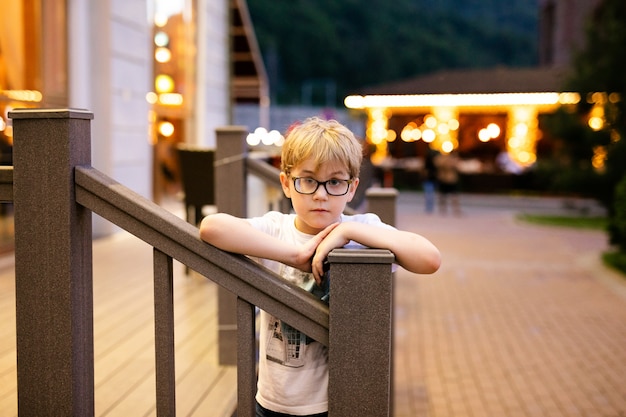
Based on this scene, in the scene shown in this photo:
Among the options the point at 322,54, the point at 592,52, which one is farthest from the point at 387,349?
the point at 322,54

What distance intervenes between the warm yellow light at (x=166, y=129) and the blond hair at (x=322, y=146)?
11.3 metres

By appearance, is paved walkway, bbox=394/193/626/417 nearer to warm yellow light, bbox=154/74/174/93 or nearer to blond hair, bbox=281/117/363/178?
blond hair, bbox=281/117/363/178

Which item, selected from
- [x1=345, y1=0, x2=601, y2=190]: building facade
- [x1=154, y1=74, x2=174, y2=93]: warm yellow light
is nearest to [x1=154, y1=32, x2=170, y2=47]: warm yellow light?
[x1=154, y1=74, x2=174, y2=93]: warm yellow light

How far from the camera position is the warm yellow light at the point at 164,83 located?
42.9ft

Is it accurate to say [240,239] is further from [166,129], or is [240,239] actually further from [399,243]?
[166,129]

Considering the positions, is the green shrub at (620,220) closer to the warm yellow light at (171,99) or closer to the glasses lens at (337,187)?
the warm yellow light at (171,99)

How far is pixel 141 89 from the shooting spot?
11711mm

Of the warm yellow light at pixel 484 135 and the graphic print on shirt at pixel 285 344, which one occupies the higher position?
the warm yellow light at pixel 484 135

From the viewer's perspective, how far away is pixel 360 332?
2238 millimetres

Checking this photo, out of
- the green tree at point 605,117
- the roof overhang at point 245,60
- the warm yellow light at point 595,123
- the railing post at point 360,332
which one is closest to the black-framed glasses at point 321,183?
the railing post at point 360,332

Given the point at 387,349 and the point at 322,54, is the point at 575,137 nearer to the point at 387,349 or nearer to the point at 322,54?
the point at 387,349

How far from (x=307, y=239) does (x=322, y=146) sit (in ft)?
1.11

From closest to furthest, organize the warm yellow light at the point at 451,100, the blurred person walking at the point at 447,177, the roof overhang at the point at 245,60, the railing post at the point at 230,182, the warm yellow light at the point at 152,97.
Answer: the railing post at the point at 230,182, the warm yellow light at the point at 152,97, the roof overhang at the point at 245,60, the blurred person walking at the point at 447,177, the warm yellow light at the point at 451,100

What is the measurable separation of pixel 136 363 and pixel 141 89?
25.4 ft
